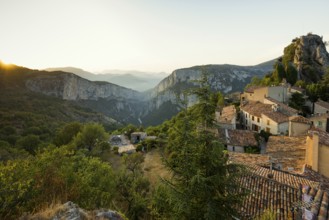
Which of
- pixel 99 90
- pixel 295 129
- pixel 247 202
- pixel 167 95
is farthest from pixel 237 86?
pixel 247 202

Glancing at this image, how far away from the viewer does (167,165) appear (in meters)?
7.14

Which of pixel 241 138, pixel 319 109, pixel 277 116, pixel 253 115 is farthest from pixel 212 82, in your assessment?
pixel 241 138

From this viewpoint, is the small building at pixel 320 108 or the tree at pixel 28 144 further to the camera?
the tree at pixel 28 144

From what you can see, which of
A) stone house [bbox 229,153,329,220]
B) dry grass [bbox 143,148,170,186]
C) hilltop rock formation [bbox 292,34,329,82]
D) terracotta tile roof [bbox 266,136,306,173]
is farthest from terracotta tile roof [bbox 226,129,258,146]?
hilltop rock formation [bbox 292,34,329,82]

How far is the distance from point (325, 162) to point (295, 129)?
1196 centimetres

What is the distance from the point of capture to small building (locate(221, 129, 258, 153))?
27562 millimetres

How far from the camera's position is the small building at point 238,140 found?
27.6 metres

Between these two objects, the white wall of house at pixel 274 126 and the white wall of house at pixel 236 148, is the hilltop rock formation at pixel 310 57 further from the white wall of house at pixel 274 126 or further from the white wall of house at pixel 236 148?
the white wall of house at pixel 236 148

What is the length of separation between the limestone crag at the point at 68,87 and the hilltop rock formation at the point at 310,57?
108325 mm

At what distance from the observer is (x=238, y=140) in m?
28.4

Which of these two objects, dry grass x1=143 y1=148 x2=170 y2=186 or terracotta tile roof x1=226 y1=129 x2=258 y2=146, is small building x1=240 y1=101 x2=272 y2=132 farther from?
dry grass x1=143 y1=148 x2=170 y2=186

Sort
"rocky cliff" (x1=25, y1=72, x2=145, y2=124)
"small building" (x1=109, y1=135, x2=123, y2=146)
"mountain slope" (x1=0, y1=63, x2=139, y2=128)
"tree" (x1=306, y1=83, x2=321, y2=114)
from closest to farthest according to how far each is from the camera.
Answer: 1. "tree" (x1=306, y1=83, x2=321, y2=114)
2. "small building" (x1=109, y1=135, x2=123, y2=146)
3. "mountain slope" (x1=0, y1=63, x2=139, y2=128)
4. "rocky cliff" (x1=25, y1=72, x2=145, y2=124)

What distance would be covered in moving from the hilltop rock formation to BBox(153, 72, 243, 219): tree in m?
60.5

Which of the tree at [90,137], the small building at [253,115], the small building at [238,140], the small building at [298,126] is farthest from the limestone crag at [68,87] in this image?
the small building at [298,126]
